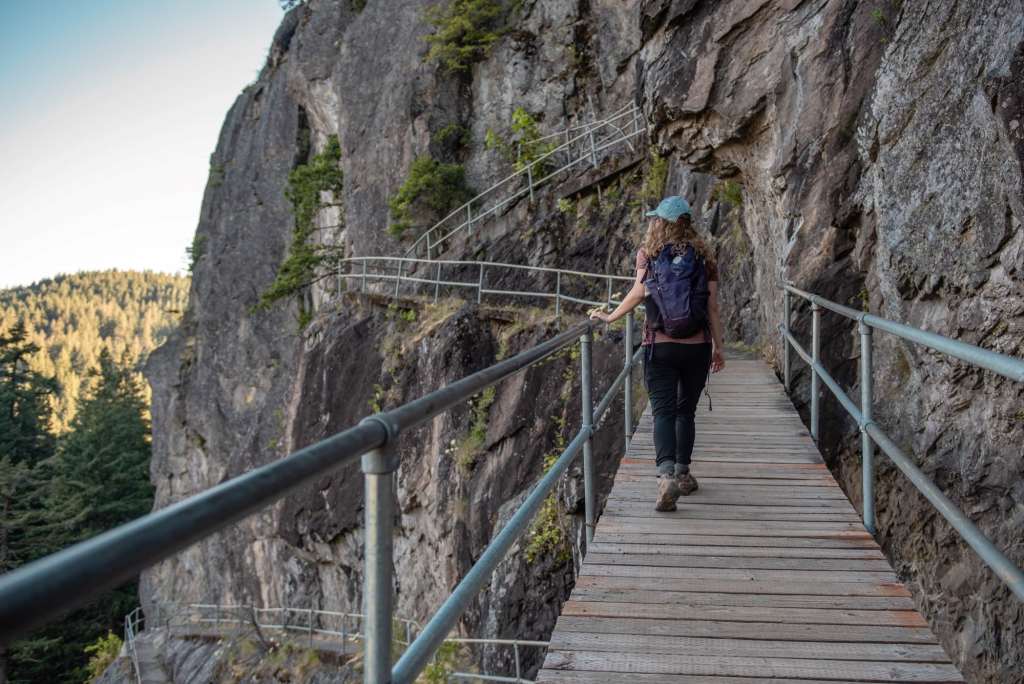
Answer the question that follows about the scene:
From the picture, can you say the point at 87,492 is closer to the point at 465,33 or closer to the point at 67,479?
the point at 67,479

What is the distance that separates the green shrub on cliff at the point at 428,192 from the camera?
20.7m

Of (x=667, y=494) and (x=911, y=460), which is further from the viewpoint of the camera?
(x=667, y=494)

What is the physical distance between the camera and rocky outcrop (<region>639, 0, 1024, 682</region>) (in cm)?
436

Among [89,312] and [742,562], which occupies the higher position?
[742,562]

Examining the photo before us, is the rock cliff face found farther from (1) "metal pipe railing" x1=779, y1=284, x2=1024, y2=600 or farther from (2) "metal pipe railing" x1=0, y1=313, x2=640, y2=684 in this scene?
(2) "metal pipe railing" x1=0, y1=313, x2=640, y2=684

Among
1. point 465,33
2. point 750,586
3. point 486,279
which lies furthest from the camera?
point 465,33

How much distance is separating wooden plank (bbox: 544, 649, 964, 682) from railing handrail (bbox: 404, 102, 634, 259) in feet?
47.2

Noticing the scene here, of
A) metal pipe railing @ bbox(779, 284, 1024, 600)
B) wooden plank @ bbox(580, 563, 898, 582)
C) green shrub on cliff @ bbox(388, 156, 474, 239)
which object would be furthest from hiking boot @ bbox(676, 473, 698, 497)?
green shrub on cliff @ bbox(388, 156, 474, 239)

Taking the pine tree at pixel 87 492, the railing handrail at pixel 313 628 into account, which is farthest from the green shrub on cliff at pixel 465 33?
the pine tree at pixel 87 492

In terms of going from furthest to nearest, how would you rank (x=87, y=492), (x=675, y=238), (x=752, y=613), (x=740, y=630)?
(x=87, y=492)
(x=675, y=238)
(x=752, y=613)
(x=740, y=630)

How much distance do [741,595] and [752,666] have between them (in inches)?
25.3

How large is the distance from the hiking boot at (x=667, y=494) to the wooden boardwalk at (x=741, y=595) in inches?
2.3

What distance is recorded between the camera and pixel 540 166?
729 inches

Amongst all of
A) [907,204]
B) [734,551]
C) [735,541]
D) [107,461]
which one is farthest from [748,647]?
[107,461]
